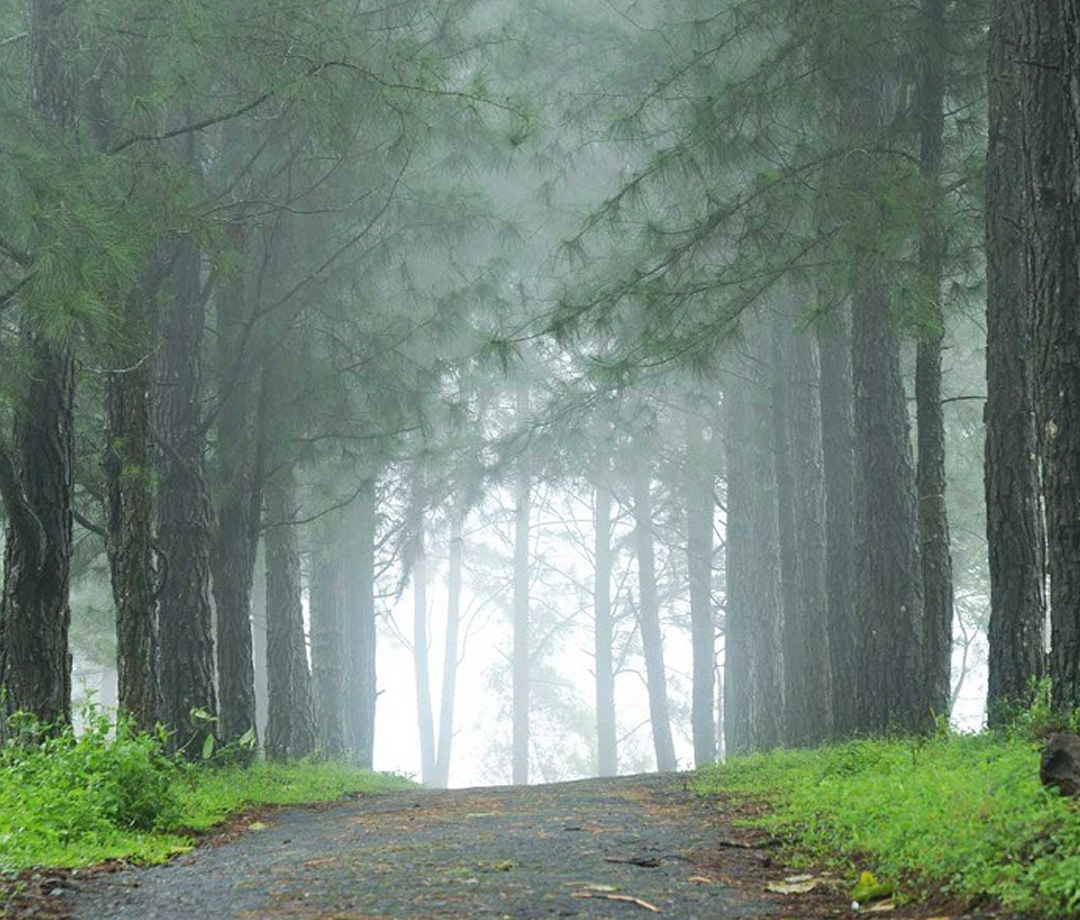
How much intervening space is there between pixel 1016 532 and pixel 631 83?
681 centimetres

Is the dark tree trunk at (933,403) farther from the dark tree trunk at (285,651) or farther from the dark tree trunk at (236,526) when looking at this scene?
the dark tree trunk at (285,651)

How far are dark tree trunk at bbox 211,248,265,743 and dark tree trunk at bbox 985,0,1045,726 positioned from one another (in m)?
6.43

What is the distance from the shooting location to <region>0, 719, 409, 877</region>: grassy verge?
226 inches

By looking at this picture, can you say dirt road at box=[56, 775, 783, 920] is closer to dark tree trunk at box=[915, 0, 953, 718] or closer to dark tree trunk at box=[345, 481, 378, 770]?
dark tree trunk at box=[915, 0, 953, 718]

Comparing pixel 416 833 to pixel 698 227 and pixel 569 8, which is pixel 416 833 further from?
pixel 569 8

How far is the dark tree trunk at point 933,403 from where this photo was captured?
9.21 meters

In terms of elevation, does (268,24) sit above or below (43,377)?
above

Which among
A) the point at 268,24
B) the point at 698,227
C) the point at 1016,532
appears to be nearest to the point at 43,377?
the point at 268,24

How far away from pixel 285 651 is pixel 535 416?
175 inches

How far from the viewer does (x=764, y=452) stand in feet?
54.4

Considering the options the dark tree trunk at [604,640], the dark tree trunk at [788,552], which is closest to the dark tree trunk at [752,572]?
the dark tree trunk at [788,552]

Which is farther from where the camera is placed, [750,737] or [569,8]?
[750,737]

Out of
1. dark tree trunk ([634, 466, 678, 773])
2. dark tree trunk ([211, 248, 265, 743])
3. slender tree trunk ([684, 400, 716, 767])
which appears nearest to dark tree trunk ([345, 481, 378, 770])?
slender tree trunk ([684, 400, 716, 767])

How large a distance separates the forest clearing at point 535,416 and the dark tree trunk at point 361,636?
320 mm
